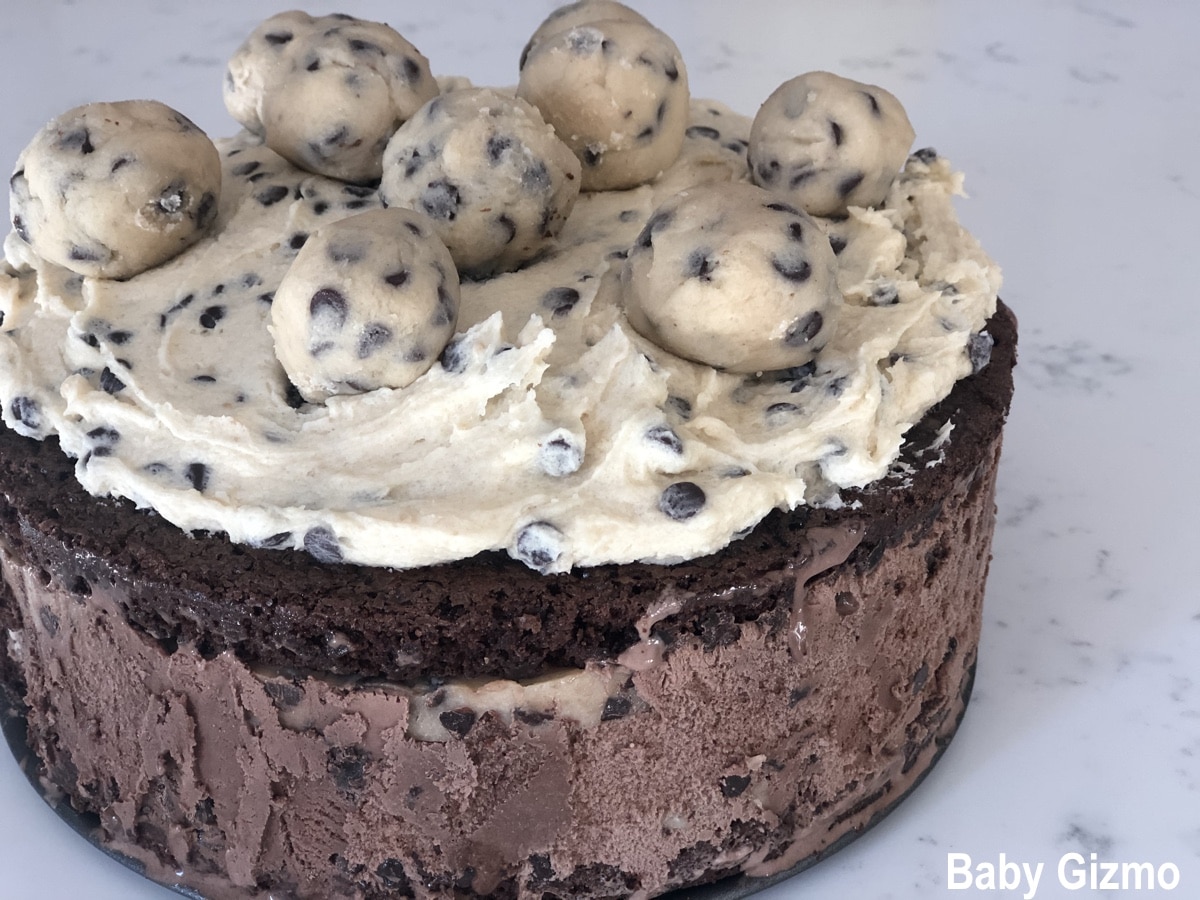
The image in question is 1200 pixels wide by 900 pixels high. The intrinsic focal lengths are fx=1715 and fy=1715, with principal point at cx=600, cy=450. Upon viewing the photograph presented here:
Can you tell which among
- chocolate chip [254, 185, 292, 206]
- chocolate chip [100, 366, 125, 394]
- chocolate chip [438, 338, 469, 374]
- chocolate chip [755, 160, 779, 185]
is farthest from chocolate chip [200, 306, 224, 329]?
chocolate chip [755, 160, 779, 185]

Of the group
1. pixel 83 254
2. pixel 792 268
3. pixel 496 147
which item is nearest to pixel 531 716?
pixel 792 268

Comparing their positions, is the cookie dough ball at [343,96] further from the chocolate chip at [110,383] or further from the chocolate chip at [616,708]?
the chocolate chip at [616,708]

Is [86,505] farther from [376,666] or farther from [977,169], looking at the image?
[977,169]

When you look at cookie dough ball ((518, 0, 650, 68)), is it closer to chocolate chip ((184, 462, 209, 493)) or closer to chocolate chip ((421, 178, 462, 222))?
chocolate chip ((421, 178, 462, 222))

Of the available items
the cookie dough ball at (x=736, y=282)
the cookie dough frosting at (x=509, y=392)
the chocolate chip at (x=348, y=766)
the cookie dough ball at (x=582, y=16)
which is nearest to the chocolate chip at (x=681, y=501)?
the cookie dough frosting at (x=509, y=392)

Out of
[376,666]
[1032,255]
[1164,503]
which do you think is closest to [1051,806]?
[1164,503]

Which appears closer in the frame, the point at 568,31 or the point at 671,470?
the point at 671,470
